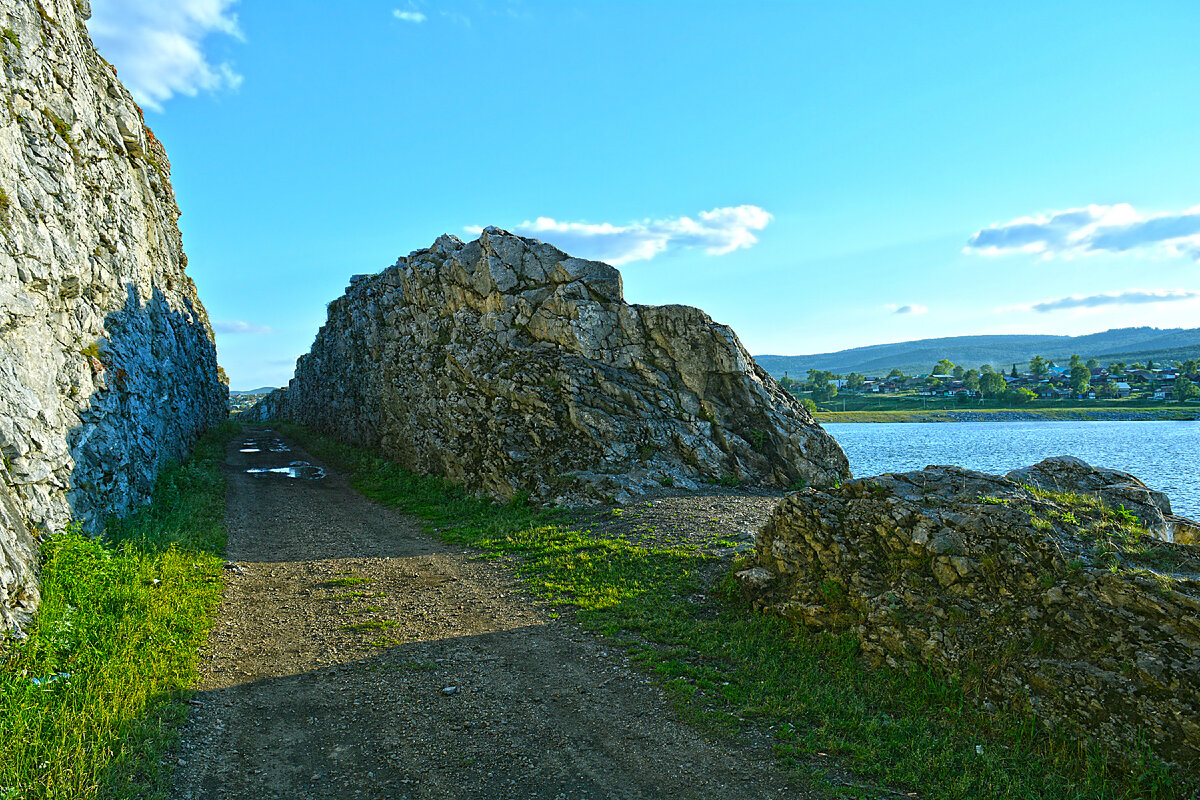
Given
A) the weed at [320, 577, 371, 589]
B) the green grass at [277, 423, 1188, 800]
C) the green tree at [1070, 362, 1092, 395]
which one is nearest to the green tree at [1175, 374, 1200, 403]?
the green tree at [1070, 362, 1092, 395]

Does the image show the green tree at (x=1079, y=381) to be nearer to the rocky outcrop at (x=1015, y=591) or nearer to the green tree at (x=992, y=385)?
the green tree at (x=992, y=385)

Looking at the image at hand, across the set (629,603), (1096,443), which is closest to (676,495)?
(629,603)

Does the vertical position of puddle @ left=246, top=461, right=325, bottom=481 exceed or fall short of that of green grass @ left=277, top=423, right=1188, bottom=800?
it exceeds it

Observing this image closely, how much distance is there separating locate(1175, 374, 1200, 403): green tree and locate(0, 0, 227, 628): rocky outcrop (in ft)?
599

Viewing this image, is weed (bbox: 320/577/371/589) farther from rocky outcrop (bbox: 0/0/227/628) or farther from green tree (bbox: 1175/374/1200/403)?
green tree (bbox: 1175/374/1200/403)

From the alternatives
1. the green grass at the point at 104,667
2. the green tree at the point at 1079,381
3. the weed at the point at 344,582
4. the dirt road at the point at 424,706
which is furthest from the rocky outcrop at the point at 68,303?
the green tree at the point at 1079,381

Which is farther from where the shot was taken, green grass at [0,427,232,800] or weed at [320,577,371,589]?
weed at [320,577,371,589]

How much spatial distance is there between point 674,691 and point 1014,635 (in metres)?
5.21

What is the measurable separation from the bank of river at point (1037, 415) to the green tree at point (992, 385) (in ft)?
89.9

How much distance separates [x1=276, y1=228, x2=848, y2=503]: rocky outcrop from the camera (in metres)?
26.2

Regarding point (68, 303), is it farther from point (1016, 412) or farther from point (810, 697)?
point (1016, 412)

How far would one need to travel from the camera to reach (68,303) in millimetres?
18531

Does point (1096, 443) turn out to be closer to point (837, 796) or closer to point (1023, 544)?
point (1023, 544)

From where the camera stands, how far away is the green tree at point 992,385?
163 m
